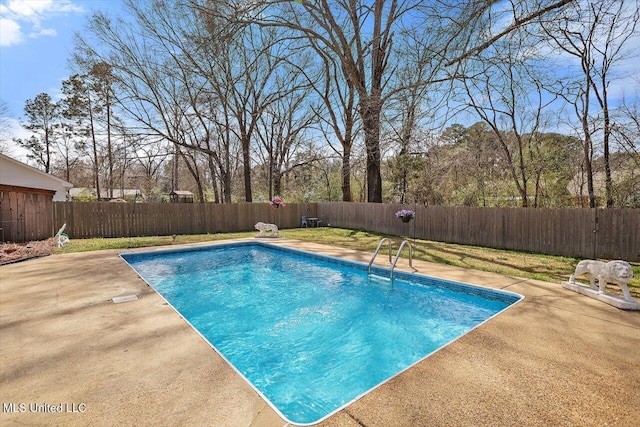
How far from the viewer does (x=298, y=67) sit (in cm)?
1495

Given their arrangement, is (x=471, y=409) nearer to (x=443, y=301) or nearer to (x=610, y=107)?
(x=443, y=301)

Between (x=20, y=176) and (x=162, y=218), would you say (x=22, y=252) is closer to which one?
(x=162, y=218)

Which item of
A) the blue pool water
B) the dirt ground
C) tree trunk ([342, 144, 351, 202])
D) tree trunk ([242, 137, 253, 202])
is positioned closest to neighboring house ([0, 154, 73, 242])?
the dirt ground

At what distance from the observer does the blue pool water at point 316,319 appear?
262 centimetres

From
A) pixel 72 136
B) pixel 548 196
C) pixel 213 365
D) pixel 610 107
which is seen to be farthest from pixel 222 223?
pixel 72 136

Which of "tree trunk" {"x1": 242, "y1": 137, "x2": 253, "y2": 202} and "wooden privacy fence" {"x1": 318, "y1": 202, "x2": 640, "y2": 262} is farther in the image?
"tree trunk" {"x1": 242, "y1": 137, "x2": 253, "y2": 202}

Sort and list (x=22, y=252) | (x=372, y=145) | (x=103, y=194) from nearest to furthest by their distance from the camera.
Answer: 1. (x=22, y=252)
2. (x=372, y=145)
3. (x=103, y=194)

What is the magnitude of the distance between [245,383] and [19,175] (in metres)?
12.9

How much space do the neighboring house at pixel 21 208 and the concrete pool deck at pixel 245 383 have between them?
6642 mm

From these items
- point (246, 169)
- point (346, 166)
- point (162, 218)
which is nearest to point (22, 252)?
point (162, 218)

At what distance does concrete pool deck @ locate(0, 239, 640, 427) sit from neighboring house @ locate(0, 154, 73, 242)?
6642 mm

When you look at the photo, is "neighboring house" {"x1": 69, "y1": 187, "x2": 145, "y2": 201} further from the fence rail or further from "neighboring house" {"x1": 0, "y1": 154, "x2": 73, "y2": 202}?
the fence rail

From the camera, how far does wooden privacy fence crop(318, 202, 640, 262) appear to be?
6449 mm

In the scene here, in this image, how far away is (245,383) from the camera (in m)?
1.93
